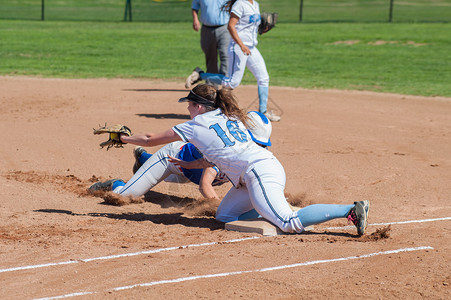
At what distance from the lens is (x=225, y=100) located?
19.2 feet

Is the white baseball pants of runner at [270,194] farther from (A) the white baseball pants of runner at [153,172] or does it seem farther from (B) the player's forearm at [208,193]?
(A) the white baseball pants of runner at [153,172]

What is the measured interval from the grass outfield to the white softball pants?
4324mm

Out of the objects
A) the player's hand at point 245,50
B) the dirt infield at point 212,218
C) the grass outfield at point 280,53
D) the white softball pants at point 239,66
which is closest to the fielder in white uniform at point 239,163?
the dirt infield at point 212,218

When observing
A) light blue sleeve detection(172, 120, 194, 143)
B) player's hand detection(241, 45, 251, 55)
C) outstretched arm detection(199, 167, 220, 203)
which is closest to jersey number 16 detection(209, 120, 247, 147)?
light blue sleeve detection(172, 120, 194, 143)

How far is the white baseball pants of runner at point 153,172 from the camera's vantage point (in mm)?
6793

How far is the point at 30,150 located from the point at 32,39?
48.1 ft

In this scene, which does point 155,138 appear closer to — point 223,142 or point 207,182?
point 223,142

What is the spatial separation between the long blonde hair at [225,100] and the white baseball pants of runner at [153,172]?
1.07 m

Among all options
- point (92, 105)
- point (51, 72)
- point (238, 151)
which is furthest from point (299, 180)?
point (51, 72)

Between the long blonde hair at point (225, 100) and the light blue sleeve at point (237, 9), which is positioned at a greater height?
the light blue sleeve at point (237, 9)

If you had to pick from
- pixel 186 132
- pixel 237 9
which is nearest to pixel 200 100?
pixel 186 132

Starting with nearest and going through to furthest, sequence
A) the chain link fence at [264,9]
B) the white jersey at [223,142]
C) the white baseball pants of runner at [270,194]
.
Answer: the white baseball pants of runner at [270,194] < the white jersey at [223,142] < the chain link fence at [264,9]

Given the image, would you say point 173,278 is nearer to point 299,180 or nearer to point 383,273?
point 383,273

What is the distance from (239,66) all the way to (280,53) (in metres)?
10.5
